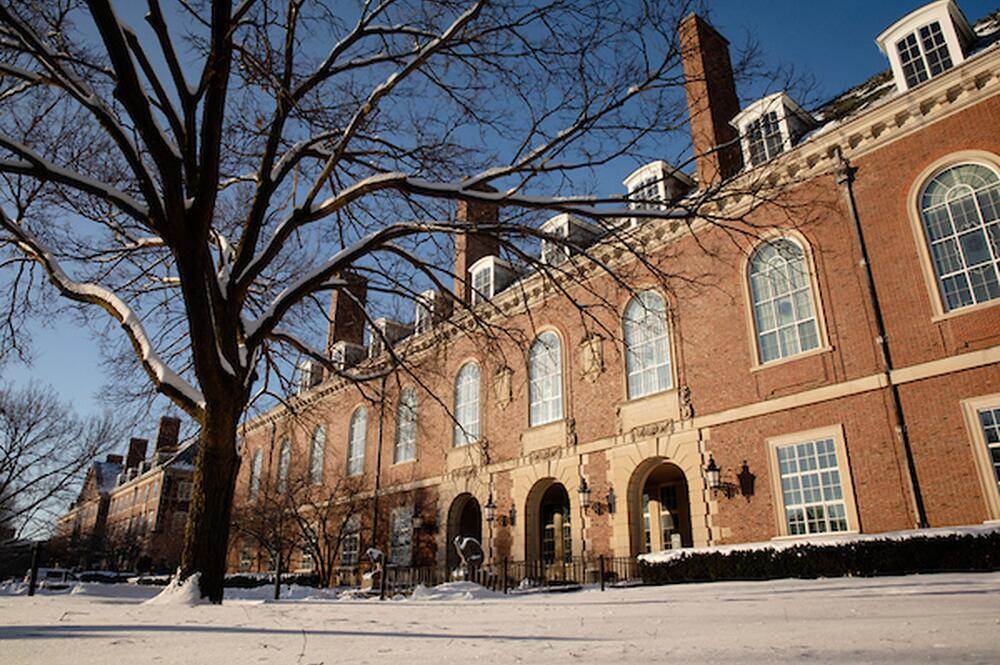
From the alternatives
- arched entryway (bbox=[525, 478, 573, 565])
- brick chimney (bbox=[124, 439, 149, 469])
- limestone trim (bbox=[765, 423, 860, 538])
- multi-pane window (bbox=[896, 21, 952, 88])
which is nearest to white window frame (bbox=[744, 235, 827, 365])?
limestone trim (bbox=[765, 423, 860, 538])

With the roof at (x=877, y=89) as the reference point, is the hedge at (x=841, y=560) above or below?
below

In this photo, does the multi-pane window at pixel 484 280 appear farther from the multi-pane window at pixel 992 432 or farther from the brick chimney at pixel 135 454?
the brick chimney at pixel 135 454

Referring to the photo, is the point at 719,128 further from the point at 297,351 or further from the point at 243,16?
the point at 243,16

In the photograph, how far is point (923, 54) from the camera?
1532 cm

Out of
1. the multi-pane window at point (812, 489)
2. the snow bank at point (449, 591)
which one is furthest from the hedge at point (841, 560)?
the snow bank at point (449, 591)

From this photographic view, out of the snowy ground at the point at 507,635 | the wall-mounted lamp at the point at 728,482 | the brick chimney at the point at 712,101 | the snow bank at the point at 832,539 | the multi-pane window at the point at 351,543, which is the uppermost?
the brick chimney at the point at 712,101

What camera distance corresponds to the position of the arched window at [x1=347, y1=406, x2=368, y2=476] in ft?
99.8

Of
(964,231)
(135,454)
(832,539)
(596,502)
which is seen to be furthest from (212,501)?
(135,454)

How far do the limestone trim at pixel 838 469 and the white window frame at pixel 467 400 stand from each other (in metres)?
11.4

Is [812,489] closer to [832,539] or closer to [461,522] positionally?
[832,539]

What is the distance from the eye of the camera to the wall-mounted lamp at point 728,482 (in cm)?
1544

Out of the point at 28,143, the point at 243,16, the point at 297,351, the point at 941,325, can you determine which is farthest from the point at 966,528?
the point at 28,143

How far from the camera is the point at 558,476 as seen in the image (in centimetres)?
2017

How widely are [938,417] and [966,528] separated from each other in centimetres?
254
